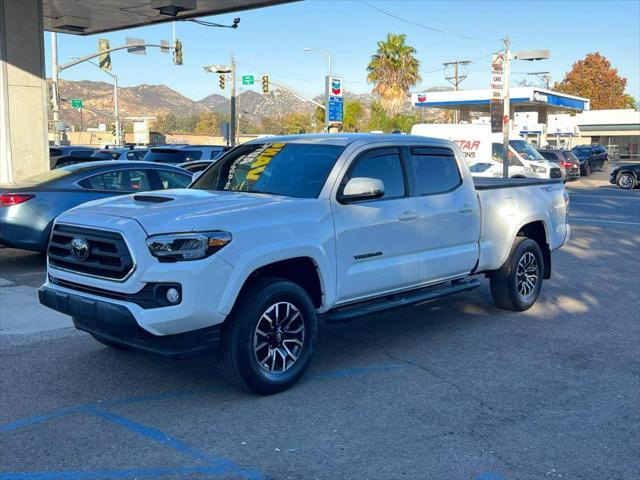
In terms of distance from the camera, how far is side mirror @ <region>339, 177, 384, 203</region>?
19.0 feet

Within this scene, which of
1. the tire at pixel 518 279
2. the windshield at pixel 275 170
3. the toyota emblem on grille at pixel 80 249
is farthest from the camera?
the tire at pixel 518 279

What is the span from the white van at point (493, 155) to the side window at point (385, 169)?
18589 millimetres

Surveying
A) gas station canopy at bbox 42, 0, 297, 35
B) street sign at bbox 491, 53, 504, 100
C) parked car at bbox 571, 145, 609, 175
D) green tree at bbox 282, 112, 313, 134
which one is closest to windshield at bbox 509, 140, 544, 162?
street sign at bbox 491, 53, 504, 100

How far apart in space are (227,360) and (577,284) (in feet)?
21.3

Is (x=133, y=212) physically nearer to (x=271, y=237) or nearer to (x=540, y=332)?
(x=271, y=237)

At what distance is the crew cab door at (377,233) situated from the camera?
578 centimetres

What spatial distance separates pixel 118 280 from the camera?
16.0ft

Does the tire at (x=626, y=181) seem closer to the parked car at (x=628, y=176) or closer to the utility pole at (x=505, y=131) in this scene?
the parked car at (x=628, y=176)

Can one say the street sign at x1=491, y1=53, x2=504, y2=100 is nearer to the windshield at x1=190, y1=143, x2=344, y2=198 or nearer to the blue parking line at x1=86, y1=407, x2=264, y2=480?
the windshield at x1=190, y1=143, x2=344, y2=198

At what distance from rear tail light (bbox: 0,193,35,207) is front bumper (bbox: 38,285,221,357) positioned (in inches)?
207

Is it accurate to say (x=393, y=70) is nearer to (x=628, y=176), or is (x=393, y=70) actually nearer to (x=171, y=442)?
(x=628, y=176)

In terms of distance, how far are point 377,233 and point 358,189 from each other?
→ 1.55 ft

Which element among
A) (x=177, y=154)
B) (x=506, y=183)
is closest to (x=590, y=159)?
(x=177, y=154)

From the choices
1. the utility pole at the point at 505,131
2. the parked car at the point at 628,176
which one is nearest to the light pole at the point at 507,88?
the utility pole at the point at 505,131
